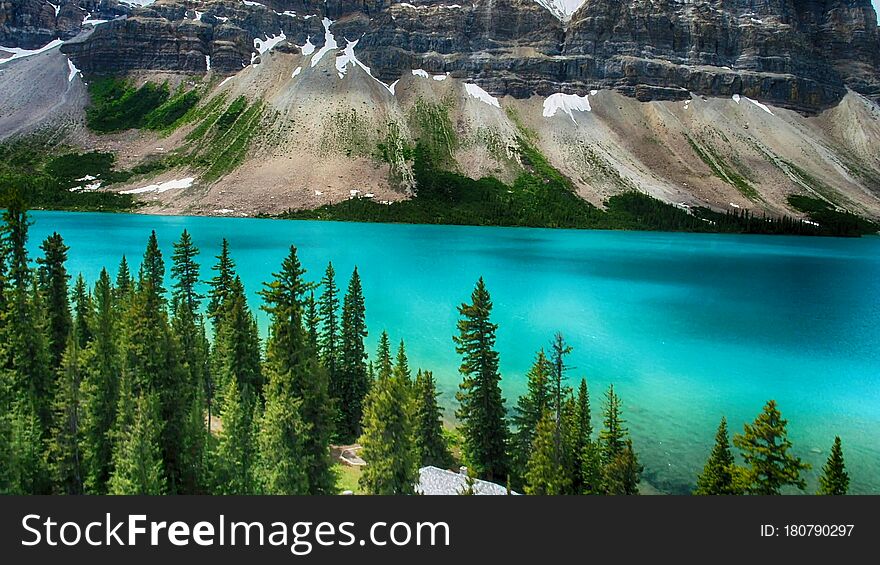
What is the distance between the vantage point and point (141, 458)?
52.1 ft

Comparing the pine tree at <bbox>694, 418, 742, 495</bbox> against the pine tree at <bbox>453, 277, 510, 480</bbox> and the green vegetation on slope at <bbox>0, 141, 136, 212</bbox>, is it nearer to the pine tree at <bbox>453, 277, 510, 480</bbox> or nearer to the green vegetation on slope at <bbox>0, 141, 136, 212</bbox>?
the pine tree at <bbox>453, 277, 510, 480</bbox>

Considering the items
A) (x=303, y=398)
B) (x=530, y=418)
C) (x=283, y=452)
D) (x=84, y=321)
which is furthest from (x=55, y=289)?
(x=530, y=418)

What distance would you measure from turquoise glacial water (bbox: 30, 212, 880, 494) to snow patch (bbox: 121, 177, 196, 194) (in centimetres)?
4276

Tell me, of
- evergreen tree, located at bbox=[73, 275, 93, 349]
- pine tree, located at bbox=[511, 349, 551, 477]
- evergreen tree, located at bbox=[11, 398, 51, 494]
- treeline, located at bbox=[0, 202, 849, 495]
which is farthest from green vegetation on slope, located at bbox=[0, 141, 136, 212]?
pine tree, located at bbox=[511, 349, 551, 477]

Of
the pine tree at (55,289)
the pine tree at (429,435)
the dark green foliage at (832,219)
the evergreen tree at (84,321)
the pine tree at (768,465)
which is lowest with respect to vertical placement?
the pine tree at (429,435)

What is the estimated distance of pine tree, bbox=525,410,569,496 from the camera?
1923 cm

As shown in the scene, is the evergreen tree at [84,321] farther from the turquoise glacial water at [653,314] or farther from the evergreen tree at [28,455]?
the turquoise glacial water at [653,314]

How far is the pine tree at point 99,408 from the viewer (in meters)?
19.2

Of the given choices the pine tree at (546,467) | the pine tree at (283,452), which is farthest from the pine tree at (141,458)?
the pine tree at (546,467)

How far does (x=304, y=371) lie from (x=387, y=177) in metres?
170

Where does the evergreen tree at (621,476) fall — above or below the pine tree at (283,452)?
below

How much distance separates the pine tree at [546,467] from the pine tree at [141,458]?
39.0 ft

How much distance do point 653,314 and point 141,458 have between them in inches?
2039

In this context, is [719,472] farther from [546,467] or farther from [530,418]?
[530,418]
